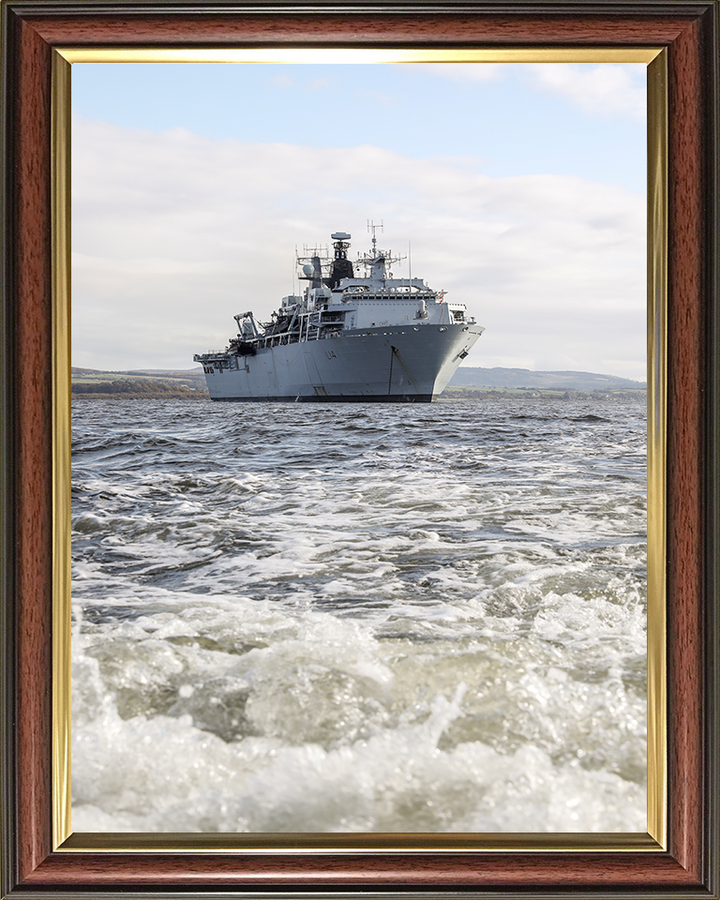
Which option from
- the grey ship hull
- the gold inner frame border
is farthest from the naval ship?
the gold inner frame border

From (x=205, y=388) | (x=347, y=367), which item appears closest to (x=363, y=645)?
(x=205, y=388)

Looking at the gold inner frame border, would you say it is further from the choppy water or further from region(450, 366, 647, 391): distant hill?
region(450, 366, 647, 391): distant hill

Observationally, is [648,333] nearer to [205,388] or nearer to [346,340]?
[205,388]

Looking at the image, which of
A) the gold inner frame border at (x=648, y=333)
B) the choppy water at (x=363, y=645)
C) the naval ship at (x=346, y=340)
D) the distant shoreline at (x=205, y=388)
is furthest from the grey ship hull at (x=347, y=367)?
the gold inner frame border at (x=648, y=333)

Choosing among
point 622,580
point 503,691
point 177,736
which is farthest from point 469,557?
point 177,736

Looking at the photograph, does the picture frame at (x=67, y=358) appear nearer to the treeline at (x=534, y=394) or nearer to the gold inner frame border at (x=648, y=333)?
the gold inner frame border at (x=648, y=333)

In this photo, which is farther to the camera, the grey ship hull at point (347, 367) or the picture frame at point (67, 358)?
the grey ship hull at point (347, 367)
